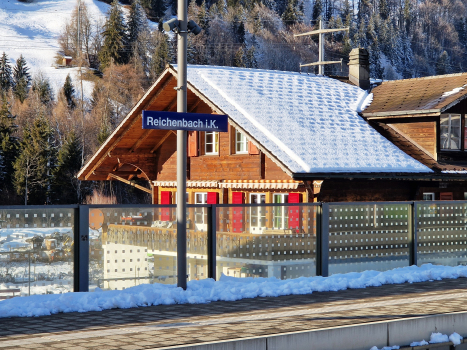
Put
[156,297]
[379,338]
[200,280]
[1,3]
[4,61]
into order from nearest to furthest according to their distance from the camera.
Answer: [379,338]
[156,297]
[200,280]
[4,61]
[1,3]

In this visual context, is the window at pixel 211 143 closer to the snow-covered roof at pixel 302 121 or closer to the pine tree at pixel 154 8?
the snow-covered roof at pixel 302 121

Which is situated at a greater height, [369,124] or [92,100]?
[92,100]

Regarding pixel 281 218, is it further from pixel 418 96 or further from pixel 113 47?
pixel 113 47

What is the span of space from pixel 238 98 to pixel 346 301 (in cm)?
1296

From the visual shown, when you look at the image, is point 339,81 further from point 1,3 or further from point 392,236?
point 1,3

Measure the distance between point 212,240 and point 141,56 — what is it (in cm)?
11098

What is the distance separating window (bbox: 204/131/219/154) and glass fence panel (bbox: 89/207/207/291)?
500 inches

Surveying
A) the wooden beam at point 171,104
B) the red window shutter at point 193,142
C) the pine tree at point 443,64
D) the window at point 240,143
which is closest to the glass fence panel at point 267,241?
the window at point 240,143

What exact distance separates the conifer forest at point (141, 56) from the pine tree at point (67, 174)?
100mm

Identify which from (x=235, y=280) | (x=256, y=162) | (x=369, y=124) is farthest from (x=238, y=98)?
(x=235, y=280)

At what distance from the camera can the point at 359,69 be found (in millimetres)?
28203

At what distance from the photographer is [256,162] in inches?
893

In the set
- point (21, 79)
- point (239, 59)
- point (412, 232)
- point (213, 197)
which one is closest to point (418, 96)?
point (213, 197)

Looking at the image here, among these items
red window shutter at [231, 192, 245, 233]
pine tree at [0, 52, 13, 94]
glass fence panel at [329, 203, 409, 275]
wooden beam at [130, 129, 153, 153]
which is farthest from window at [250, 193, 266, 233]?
pine tree at [0, 52, 13, 94]
